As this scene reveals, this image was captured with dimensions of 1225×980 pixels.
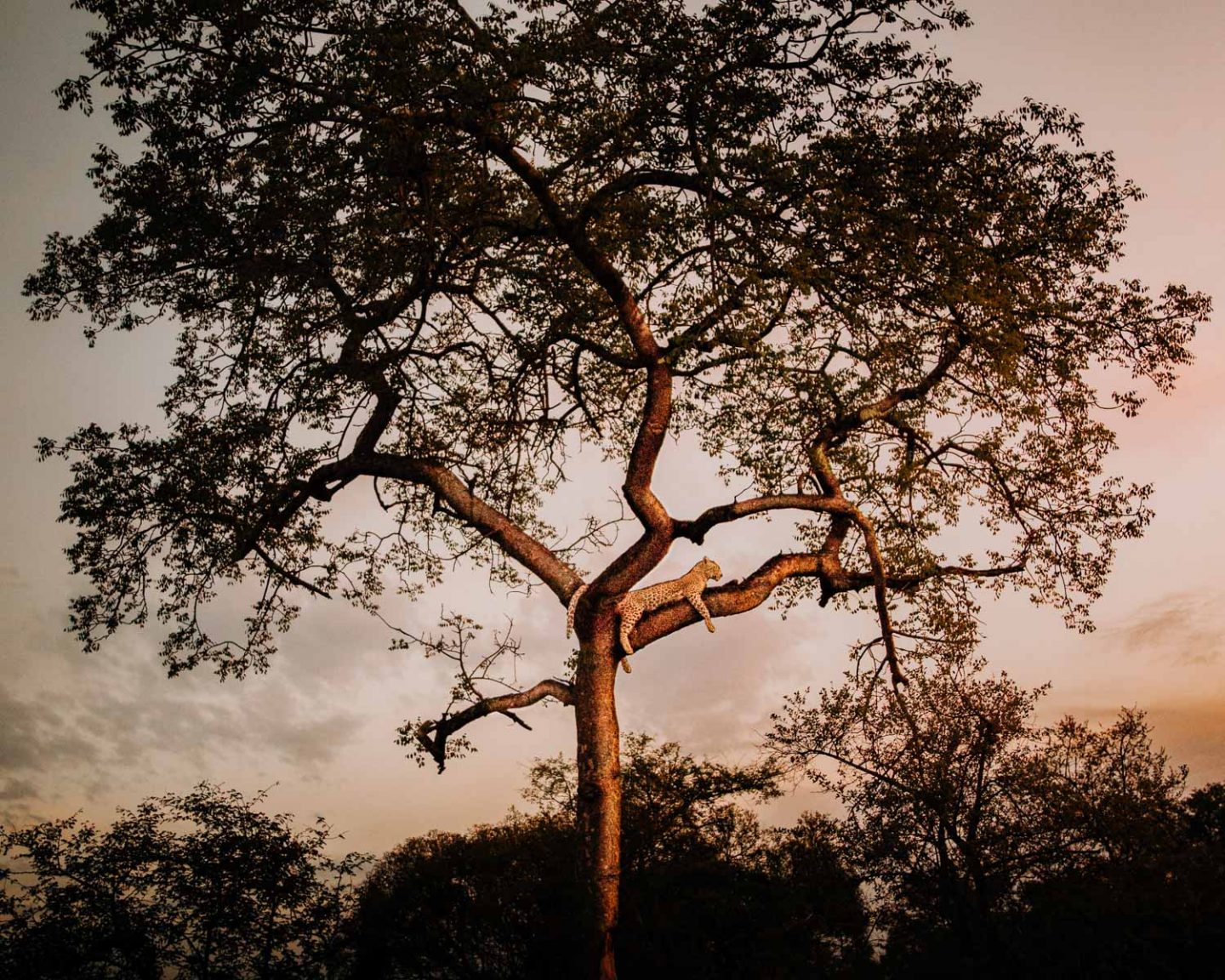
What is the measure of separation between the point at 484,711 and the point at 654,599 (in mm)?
2260

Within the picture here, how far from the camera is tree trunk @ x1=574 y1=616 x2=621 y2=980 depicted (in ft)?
26.0

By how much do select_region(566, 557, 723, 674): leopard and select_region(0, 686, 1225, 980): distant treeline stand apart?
10.9 ft

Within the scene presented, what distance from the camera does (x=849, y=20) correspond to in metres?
8.64

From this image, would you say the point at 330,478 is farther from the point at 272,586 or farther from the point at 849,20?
the point at 849,20

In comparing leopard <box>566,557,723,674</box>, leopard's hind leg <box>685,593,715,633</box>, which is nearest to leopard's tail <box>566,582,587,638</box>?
leopard <box>566,557,723,674</box>

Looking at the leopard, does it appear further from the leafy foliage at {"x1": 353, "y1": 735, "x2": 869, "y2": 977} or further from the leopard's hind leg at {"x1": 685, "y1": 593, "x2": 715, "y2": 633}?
the leafy foliage at {"x1": 353, "y1": 735, "x2": 869, "y2": 977}

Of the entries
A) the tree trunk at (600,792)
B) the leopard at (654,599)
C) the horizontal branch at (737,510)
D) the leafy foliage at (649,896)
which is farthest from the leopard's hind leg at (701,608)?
the leafy foliage at (649,896)

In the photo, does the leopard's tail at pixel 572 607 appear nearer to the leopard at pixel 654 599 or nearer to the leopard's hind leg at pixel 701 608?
the leopard at pixel 654 599

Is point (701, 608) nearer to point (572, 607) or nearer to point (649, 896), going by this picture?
point (572, 607)

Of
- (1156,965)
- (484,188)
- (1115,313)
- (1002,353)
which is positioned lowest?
(1156,965)

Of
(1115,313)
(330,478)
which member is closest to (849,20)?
(1115,313)

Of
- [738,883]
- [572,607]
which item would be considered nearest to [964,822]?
[738,883]

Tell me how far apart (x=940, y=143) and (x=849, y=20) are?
155 cm

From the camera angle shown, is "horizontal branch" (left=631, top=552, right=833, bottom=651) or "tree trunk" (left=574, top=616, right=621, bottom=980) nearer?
"tree trunk" (left=574, top=616, right=621, bottom=980)
